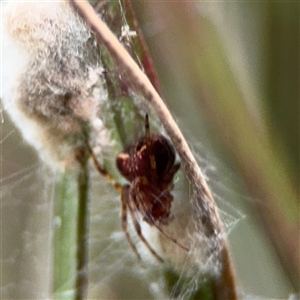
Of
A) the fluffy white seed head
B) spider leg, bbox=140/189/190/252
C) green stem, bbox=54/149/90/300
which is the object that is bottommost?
spider leg, bbox=140/189/190/252

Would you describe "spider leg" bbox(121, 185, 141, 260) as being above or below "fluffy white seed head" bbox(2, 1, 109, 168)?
below

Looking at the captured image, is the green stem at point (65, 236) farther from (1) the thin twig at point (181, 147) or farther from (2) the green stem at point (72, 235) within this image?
(1) the thin twig at point (181, 147)

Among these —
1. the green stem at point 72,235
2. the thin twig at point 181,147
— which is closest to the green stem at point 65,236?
the green stem at point 72,235

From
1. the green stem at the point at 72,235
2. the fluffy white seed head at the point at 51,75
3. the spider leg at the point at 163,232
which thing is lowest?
the spider leg at the point at 163,232

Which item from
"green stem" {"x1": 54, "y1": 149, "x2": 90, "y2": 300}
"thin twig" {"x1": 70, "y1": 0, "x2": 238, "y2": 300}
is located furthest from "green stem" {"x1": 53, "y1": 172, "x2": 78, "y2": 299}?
"thin twig" {"x1": 70, "y1": 0, "x2": 238, "y2": 300}

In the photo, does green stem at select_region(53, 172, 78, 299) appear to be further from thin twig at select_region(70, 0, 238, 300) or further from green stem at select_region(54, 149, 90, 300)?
thin twig at select_region(70, 0, 238, 300)

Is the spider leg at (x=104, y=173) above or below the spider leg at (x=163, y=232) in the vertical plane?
above

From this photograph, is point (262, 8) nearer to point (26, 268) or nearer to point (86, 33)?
point (86, 33)
